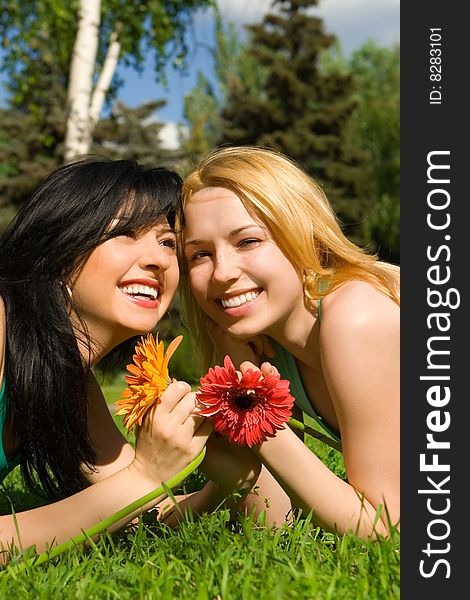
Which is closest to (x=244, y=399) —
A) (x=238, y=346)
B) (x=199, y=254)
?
(x=199, y=254)

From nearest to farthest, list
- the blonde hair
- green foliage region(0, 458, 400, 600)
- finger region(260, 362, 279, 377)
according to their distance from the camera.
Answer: green foliage region(0, 458, 400, 600), finger region(260, 362, 279, 377), the blonde hair

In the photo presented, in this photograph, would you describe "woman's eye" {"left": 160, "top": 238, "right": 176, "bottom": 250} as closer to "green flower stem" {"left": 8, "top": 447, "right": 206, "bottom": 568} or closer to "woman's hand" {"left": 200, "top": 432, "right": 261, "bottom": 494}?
"woman's hand" {"left": 200, "top": 432, "right": 261, "bottom": 494}

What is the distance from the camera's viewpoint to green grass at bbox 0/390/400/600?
1865mm

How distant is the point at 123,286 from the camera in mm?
2908

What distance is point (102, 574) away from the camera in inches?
84.9

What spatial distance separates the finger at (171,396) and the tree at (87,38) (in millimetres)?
9701

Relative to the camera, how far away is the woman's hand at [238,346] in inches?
133

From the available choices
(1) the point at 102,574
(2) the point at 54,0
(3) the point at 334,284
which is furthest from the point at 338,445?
(2) the point at 54,0

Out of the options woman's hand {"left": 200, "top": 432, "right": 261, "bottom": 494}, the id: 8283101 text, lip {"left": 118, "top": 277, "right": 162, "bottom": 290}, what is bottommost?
woman's hand {"left": 200, "top": 432, "right": 261, "bottom": 494}

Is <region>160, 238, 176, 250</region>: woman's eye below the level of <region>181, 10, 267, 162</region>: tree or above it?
below

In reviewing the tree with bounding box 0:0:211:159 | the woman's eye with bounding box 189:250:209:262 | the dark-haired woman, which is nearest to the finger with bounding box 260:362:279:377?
the dark-haired woman

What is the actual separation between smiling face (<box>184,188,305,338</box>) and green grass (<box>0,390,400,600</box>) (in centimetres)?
84

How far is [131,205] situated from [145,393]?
888 millimetres

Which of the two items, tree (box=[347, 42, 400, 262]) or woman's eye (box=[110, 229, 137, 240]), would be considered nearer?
woman's eye (box=[110, 229, 137, 240])
